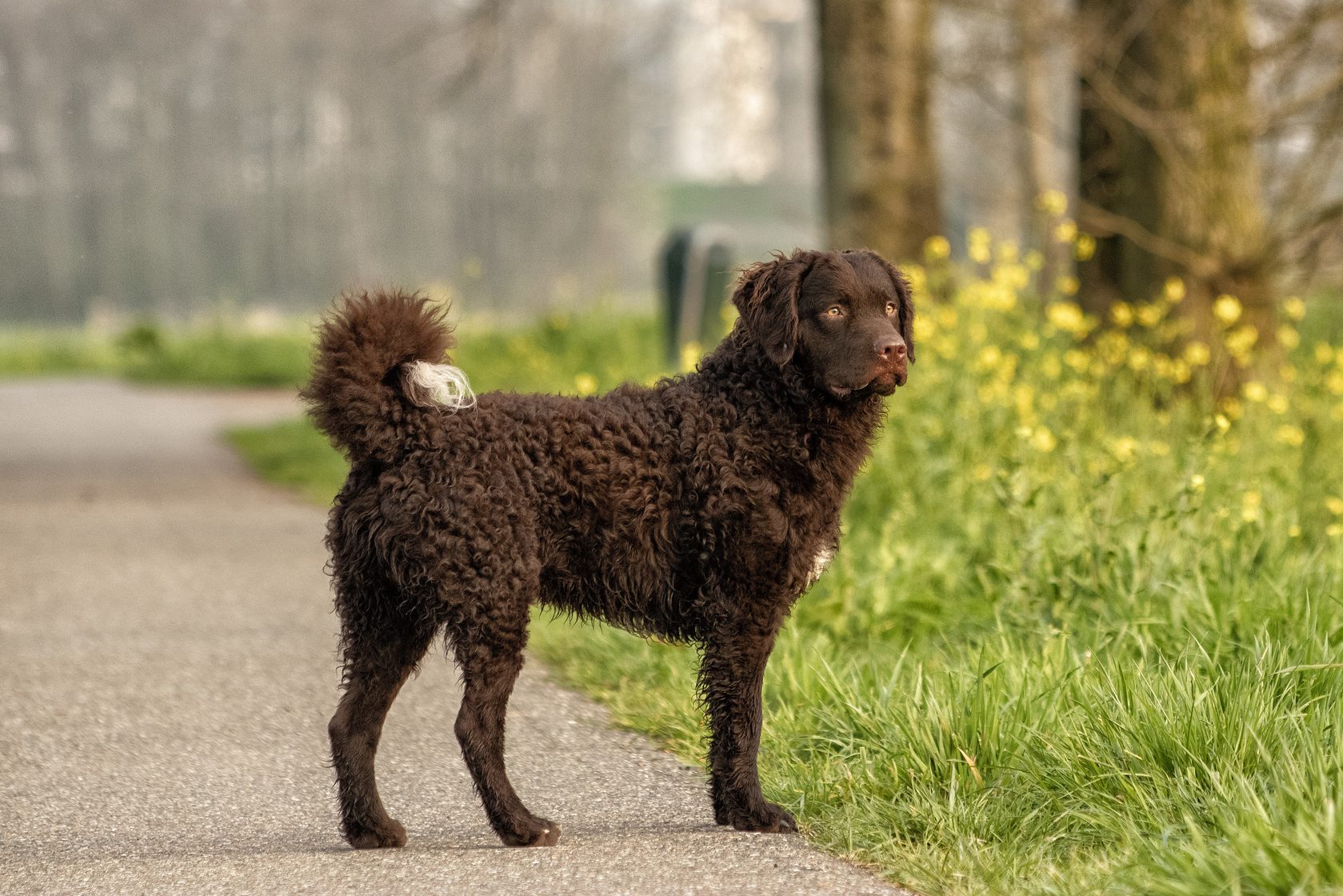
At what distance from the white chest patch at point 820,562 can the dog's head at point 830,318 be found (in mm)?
419

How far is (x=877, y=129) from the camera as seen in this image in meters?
11.8

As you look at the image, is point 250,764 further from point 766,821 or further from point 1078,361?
point 1078,361

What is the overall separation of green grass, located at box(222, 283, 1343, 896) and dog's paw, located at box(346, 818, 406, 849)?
104 centimetres

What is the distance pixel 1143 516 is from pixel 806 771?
2.16 metres

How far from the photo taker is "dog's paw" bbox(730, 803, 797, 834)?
3.75m

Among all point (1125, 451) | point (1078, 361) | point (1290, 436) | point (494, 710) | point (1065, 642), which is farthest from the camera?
point (1078, 361)

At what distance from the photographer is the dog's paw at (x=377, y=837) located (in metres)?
3.72

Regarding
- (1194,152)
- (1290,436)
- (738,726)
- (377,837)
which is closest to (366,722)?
(377,837)

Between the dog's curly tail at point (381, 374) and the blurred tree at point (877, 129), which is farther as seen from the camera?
the blurred tree at point (877, 129)

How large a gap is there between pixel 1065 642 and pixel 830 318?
54.8 inches

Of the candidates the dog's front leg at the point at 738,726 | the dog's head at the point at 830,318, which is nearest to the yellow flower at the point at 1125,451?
the dog's head at the point at 830,318

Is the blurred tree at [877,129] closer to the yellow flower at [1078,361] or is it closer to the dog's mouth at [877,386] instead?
the yellow flower at [1078,361]

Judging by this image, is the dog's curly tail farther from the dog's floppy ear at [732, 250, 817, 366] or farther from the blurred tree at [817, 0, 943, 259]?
the blurred tree at [817, 0, 943, 259]

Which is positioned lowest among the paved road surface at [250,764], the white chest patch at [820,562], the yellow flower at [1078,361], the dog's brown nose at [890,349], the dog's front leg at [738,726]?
the paved road surface at [250,764]
